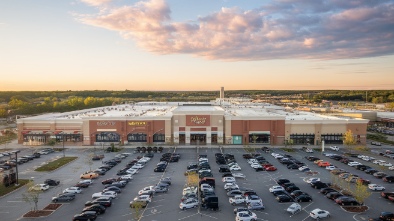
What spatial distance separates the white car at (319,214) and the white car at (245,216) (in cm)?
424

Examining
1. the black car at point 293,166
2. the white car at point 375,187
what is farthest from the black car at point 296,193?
the black car at point 293,166

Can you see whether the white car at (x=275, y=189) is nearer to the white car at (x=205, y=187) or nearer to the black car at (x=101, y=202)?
the white car at (x=205, y=187)

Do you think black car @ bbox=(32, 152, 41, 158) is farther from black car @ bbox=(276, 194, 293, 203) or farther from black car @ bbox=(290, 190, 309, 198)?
black car @ bbox=(290, 190, 309, 198)

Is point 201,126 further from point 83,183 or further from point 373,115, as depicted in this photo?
point 373,115

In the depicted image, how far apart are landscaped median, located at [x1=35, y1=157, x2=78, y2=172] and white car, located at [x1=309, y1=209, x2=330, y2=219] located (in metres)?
29.2

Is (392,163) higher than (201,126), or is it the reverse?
(201,126)

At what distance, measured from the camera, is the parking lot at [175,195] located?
23859 millimetres

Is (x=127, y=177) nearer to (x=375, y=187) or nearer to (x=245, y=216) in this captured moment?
(x=245, y=216)

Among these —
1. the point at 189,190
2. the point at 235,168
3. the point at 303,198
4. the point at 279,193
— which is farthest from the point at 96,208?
the point at 235,168

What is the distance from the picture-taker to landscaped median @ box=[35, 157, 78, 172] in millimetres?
37375

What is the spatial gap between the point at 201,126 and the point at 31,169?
26671 mm

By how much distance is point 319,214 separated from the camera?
23.1 metres

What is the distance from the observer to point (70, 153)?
4725cm

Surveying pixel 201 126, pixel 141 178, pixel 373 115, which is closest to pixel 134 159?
pixel 141 178
